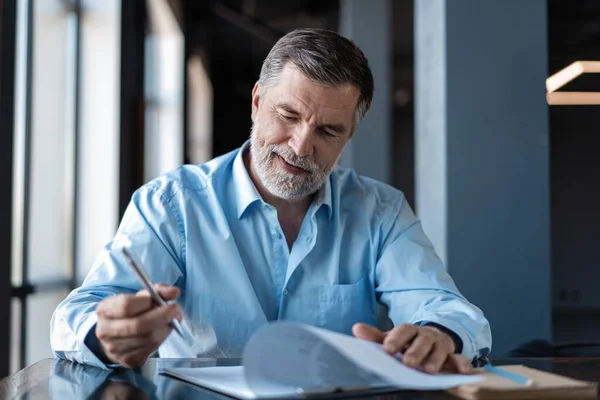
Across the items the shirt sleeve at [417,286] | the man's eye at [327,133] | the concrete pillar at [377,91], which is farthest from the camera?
the concrete pillar at [377,91]

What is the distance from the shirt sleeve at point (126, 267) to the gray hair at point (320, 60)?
41 centimetres

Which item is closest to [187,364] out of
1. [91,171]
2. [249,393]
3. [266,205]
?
[249,393]

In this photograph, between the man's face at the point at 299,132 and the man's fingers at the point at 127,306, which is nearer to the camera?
the man's fingers at the point at 127,306

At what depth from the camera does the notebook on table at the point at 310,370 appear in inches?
36.7

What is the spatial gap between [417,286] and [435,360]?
1.65 ft

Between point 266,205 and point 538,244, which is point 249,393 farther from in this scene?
point 538,244

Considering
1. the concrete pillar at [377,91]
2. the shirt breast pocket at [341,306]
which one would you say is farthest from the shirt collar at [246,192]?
the concrete pillar at [377,91]

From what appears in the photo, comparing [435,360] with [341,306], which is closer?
[435,360]

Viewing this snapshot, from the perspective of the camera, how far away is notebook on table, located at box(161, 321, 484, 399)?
0.93 metres

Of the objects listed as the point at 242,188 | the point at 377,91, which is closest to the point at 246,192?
the point at 242,188

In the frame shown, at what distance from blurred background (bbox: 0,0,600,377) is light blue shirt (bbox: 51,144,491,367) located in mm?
579

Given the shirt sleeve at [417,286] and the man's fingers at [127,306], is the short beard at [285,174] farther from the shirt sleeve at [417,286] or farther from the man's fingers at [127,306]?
the man's fingers at [127,306]

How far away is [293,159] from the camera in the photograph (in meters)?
1.63

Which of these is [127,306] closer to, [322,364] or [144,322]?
[144,322]
